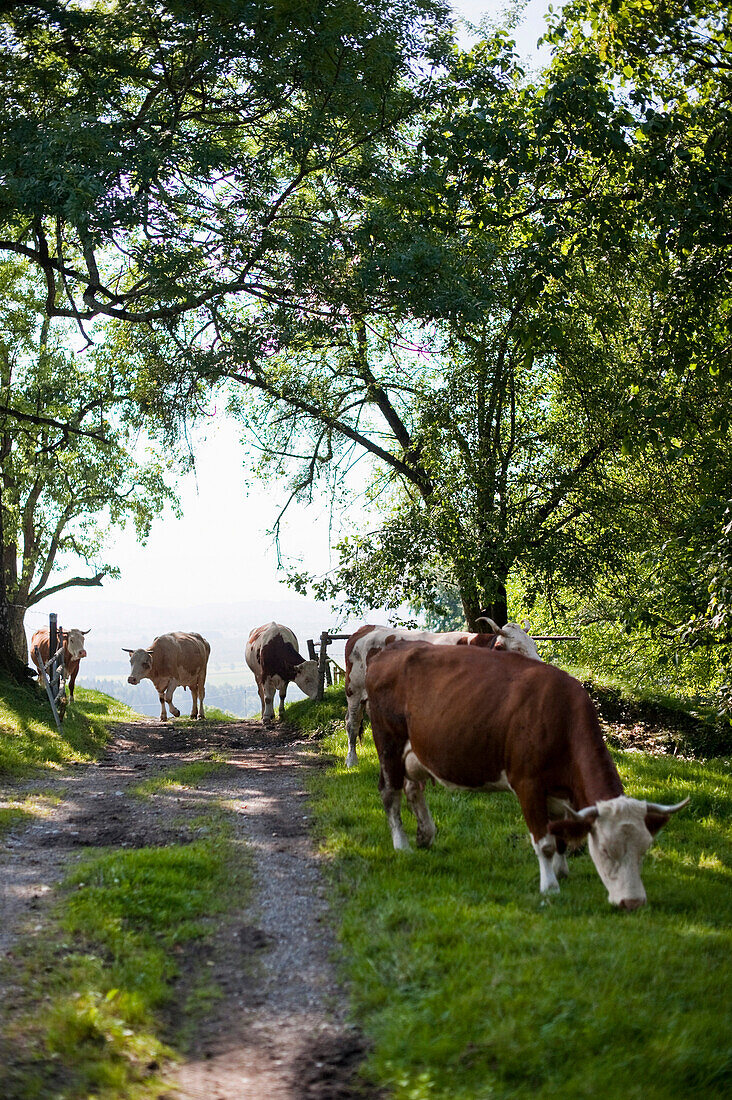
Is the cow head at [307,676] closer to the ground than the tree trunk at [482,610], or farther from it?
closer to the ground

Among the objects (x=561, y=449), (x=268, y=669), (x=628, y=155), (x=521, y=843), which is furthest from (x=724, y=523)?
(x=268, y=669)

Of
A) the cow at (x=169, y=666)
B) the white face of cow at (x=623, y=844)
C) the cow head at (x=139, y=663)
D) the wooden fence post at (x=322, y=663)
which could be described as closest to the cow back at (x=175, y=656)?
the cow at (x=169, y=666)

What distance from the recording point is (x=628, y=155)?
1123cm

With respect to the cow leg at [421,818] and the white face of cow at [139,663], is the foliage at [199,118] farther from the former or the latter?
the white face of cow at [139,663]

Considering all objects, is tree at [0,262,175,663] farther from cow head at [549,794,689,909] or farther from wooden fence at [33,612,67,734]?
cow head at [549,794,689,909]

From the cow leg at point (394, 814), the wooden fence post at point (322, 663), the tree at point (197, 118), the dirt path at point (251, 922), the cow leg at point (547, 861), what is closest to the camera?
the dirt path at point (251, 922)

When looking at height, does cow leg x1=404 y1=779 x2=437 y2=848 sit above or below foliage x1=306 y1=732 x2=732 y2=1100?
above

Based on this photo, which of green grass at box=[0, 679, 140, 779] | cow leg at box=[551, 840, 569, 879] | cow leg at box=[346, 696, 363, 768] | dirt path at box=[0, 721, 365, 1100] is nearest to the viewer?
dirt path at box=[0, 721, 365, 1100]

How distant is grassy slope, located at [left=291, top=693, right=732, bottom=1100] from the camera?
457cm

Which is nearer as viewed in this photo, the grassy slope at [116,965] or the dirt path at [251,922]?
the grassy slope at [116,965]

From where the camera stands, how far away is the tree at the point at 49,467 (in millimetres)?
22969

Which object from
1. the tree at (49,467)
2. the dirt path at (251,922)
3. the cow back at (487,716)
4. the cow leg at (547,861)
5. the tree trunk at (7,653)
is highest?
the tree at (49,467)

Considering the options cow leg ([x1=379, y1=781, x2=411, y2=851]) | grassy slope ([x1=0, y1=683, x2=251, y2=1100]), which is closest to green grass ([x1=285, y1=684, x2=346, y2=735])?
grassy slope ([x1=0, y1=683, x2=251, y2=1100])

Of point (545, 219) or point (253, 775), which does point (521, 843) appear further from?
point (545, 219)
